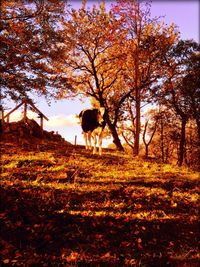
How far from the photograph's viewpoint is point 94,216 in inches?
492

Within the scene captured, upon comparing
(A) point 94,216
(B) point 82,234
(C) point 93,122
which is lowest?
(B) point 82,234

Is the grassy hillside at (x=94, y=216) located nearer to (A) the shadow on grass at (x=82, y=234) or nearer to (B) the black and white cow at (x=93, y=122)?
(A) the shadow on grass at (x=82, y=234)

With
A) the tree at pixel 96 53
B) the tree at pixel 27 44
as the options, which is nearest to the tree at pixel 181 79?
the tree at pixel 96 53

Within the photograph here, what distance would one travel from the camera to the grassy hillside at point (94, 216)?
1000cm

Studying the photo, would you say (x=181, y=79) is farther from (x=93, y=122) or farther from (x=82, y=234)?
(x=82, y=234)

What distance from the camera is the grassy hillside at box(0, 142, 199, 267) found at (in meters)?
10.0

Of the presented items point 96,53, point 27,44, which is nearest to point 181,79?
point 96,53

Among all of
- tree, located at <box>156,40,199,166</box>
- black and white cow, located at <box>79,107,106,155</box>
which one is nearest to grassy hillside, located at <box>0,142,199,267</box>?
black and white cow, located at <box>79,107,106,155</box>

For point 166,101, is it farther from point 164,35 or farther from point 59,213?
point 59,213

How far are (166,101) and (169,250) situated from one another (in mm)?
29105

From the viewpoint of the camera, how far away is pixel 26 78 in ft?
77.4

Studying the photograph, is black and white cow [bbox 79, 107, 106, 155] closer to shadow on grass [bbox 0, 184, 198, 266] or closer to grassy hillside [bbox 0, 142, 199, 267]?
grassy hillside [bbox 0, 142, 199, 267]

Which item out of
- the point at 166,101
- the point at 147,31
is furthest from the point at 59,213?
the point at 166,101

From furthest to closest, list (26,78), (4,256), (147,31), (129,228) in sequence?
(147,31)
(26,78)
(129,228)
(4,256)
